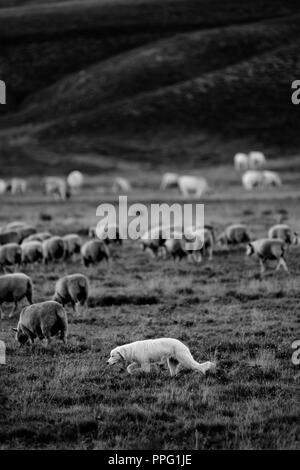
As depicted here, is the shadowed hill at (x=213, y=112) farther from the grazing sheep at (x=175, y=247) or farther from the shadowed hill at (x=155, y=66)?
the grazing sheep at (x=175, y=247)

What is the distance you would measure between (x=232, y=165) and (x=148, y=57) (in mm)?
36822

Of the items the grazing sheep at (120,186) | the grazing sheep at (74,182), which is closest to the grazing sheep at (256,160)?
the grazing sheep at (120,186)

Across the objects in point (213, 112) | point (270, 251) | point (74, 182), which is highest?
point (213, 112)

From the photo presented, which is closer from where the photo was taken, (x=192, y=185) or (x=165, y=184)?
(x=192, y=185)

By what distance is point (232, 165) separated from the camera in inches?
2301

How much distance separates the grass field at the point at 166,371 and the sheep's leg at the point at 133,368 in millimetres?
215

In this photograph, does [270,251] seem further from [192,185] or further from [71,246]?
[192,185]

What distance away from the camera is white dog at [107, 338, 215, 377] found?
33.5 feet

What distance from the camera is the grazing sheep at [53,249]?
65.8 ft

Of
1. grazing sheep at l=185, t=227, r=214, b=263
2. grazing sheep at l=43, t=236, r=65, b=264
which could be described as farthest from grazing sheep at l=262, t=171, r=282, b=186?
grazing sheep at l=43, t=236, r=65, b=264

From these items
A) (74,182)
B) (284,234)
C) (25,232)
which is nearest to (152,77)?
(74,182)

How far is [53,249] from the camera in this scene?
20141 mm

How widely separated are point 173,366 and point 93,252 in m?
10.1

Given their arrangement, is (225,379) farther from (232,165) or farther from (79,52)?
(79,52)
